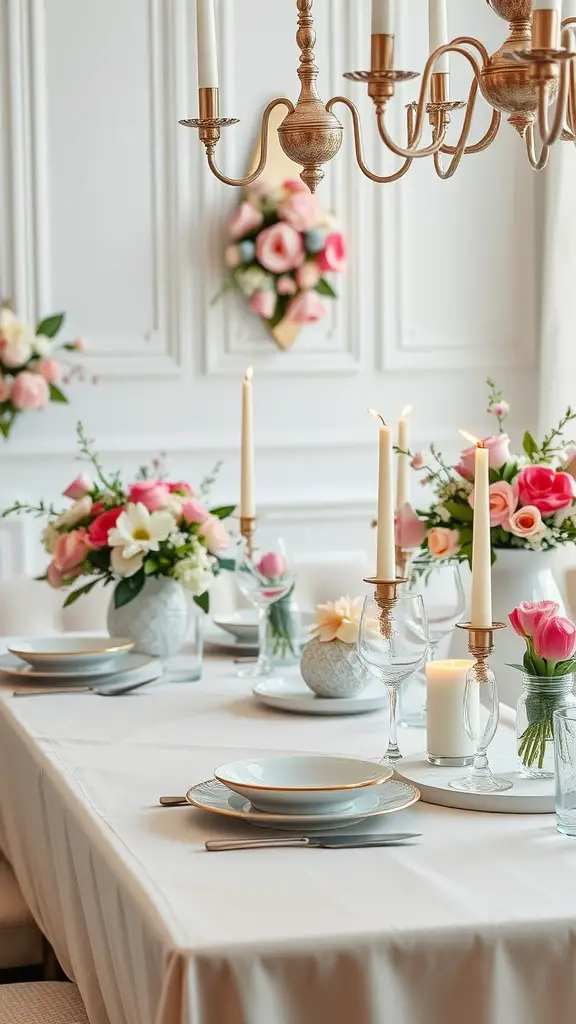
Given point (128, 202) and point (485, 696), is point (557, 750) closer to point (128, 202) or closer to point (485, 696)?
point (485, 696)

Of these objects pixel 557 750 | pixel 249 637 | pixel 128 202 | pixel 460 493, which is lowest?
pixel 249 637

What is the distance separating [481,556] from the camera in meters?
1.45

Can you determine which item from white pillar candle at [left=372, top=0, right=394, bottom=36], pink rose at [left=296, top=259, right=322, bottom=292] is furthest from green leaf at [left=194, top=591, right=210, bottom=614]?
pink rose at [left=296, top=259, right=322, bottom=292]

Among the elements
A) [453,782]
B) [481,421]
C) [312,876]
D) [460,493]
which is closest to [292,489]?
[481,421]

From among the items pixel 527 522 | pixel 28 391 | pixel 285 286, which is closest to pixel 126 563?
pixel 527 522

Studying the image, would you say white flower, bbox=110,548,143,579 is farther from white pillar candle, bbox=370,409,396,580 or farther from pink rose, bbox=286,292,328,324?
pink rose, bbox=286,292,328,324

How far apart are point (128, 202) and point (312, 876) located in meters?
3.01

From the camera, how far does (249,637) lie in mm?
2514

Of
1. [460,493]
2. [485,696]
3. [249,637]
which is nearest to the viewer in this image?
[485,696]

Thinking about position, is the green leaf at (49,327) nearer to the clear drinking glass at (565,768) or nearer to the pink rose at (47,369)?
the pink rose at (47,369)

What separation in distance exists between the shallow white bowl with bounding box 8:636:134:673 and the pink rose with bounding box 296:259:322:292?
1.90 metres

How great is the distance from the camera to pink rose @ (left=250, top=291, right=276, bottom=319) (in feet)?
12.9

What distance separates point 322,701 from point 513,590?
12.5 inches

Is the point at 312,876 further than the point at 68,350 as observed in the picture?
No
